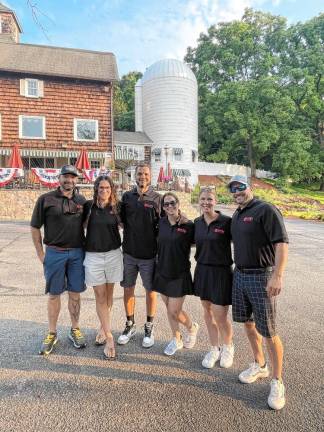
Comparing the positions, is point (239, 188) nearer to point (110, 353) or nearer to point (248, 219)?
point (248, 219)

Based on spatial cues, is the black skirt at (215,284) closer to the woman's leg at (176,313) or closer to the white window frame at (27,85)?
the woman's leg at (176,313)

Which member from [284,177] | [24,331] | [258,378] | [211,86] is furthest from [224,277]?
[211,86]

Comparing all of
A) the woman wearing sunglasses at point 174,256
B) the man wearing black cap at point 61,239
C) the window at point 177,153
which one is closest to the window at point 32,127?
the window at point 177,153

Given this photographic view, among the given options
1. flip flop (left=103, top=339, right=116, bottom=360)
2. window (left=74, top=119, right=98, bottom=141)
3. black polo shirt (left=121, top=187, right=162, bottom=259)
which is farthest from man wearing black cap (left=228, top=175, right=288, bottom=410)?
window (left=74, top=119, right=98, bottom=141)

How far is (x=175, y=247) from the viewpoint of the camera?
3.73m

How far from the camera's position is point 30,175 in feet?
56.7

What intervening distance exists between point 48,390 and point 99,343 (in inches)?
38.2

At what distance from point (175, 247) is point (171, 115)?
86.0 feet

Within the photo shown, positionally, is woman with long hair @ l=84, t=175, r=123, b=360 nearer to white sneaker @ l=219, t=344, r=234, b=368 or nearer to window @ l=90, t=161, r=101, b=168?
white sneaker @ l=219, t=344, r=234, b=368

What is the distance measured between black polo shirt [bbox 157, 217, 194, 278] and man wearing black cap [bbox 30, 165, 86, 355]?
941 mm

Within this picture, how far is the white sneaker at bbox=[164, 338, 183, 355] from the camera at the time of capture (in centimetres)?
382

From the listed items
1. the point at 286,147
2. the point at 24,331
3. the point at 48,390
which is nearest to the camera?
the point at 48,390

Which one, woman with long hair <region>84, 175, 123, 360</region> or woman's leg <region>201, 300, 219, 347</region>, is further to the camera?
woman with long hair <region>84, 175, 123, 360</region>

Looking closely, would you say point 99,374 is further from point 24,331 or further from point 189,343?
point 24,331
